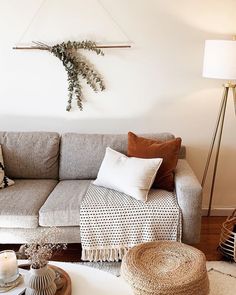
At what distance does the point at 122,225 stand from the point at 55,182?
0.80 metres

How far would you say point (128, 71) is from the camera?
3.00m

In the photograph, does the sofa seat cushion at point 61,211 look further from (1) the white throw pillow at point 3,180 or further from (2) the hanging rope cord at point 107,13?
(2) the hanging rope cord at point 107,13

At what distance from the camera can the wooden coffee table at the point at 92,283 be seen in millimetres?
1585

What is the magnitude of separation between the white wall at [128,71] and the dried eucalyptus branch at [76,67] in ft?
0.19

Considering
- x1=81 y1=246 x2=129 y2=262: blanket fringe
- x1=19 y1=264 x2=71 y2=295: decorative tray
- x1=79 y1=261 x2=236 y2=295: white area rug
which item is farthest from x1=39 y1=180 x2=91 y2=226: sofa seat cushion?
x1=19 y1=264 x2=71 y2=295: decorative tray

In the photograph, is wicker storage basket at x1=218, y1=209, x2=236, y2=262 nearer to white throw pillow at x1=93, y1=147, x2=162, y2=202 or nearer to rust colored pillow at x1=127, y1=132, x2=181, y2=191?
rust colored pillow at x1=127, y1=132, x2=181, y2=191

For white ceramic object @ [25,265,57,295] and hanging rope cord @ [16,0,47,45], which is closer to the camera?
white ceramic object @ [25,265,57,295]

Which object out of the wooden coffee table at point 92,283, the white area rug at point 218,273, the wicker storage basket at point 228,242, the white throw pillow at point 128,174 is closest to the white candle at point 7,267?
the wooden coffee table at point 92,283


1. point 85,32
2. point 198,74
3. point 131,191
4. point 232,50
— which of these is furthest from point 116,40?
point 131,191

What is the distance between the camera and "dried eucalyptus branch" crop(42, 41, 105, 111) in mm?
2895

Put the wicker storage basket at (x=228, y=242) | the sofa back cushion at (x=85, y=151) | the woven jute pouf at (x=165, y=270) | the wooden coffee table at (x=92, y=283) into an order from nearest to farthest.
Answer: the wooden coffee table at (x=92, y=283), the woven jute pouf at (x=165, y=270), the wicker storage basket at (x=228, y=242), the sofa back cushion at (x=85, y=151)

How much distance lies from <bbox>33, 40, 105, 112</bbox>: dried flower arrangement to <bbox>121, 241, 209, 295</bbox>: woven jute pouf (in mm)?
1475

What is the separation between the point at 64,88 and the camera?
9.90ft

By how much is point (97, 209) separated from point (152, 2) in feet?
5.69
